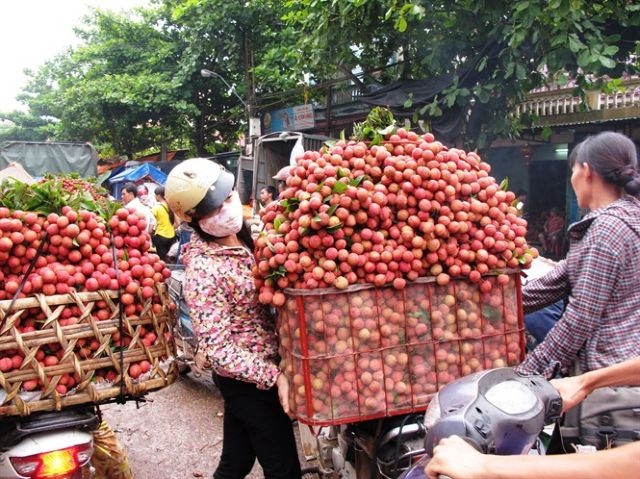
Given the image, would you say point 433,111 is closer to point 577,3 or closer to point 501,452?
point 577,3

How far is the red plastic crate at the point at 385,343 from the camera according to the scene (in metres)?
2.11

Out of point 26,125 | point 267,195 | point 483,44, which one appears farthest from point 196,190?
point 26,125

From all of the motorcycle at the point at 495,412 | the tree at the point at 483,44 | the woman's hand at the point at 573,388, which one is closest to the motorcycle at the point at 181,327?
the woman's hand at the point at 573,388

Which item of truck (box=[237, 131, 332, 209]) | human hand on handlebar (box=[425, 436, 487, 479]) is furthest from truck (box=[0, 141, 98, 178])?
human hand on handlebar (box=[425, 436, 487, 479])

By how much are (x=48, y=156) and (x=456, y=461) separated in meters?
15.8

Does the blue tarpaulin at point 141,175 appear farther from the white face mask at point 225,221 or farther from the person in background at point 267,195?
the white face mask at point 225,221

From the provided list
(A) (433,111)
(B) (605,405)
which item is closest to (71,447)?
(B) (605,405)

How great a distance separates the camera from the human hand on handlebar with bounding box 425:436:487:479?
1.26 m

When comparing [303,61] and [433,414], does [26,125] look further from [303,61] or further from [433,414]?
[433,414]

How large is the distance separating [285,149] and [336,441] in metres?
8.87

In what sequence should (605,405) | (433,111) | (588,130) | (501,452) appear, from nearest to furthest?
(501,452), (605,405), (433,111), (588,130)

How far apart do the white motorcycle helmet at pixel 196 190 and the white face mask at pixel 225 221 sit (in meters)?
0.04

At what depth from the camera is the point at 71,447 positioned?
236 cm

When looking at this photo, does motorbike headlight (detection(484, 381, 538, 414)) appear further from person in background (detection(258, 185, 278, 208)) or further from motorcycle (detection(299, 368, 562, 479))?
person in background (detection(258, 185, 278, 208))
